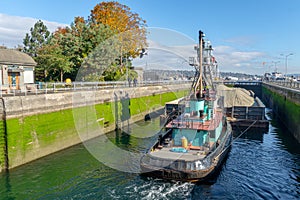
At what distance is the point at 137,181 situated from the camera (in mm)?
18188

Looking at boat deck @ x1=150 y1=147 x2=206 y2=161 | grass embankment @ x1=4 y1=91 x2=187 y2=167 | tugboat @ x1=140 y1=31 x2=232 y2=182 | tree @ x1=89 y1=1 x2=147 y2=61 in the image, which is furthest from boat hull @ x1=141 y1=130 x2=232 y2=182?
tree @ x1=89 y1=1 x2=147 y2=61

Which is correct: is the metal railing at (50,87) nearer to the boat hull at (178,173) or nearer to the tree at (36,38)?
the boat hull at (178,173)

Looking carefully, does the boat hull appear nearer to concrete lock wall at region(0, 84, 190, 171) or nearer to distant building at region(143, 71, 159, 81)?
concrete lock wall at region(0, 84, 190, 171)

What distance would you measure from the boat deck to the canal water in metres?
1.70

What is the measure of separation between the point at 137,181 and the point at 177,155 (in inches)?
135

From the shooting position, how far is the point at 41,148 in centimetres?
2281

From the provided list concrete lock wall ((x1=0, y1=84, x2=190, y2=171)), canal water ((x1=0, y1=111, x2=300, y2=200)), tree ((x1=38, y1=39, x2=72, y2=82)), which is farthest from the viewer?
tree ((x1=38, y1=39, x2=72, y2=82))

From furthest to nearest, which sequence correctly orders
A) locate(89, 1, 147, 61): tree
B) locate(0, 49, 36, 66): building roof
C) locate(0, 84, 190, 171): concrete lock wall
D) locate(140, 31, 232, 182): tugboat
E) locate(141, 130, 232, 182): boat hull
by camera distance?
locate(89, 1, 147, 61): tree → locate(0, 49, 36, 66): building roof → locate(0, 84, 190, 171): concrete lock wall → locate(140, 31, 232, 182): tugboat → locate(141, 130, 232, 182): boat hull

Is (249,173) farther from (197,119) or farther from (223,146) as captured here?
(197,119)

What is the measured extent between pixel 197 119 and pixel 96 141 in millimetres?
13422

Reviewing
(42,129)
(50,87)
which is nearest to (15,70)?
(50,87)

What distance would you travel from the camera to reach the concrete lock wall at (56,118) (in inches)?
813

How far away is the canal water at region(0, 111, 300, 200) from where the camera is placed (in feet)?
53.7

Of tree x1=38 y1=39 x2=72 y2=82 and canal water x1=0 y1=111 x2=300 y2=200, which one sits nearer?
canal water x1=0 y1=111 x2=300 y2=200
